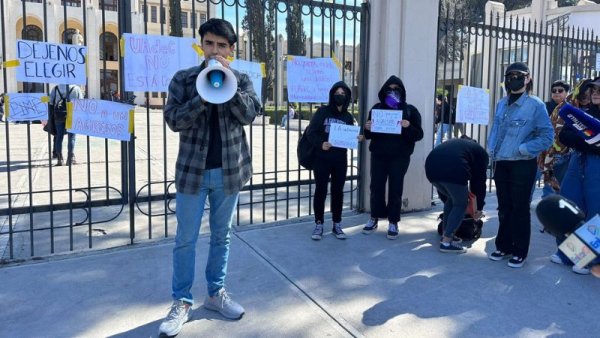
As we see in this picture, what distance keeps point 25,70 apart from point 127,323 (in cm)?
237

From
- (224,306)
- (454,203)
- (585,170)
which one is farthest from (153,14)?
(224,306)

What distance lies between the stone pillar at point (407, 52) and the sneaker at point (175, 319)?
3538 millimetres

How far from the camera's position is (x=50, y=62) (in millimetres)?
4211

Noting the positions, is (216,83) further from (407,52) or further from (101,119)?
(407,52)

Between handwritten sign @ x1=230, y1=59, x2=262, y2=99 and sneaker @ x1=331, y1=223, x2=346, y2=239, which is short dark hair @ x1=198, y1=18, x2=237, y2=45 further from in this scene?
sneaker @ x1=331, y1=223, x2=346, y2=239

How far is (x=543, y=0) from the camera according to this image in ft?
57.8

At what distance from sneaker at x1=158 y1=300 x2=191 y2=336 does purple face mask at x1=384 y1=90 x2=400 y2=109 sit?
3099mm

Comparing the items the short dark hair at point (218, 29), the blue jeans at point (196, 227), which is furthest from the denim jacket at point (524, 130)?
the short dark hair at point (218, 29)

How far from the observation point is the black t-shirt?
10.4 feet

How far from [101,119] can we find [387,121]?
2.90m

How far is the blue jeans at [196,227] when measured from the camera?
317 centimetres

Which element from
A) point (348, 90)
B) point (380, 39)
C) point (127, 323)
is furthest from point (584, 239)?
point (380, 39)

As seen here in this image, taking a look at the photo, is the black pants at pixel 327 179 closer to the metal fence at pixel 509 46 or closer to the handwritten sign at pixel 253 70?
the handwritten sign at pixel 253 70

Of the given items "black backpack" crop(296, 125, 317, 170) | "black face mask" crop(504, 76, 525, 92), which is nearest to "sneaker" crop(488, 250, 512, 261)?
"black face mask" crop(504, 76, 525, 92)
